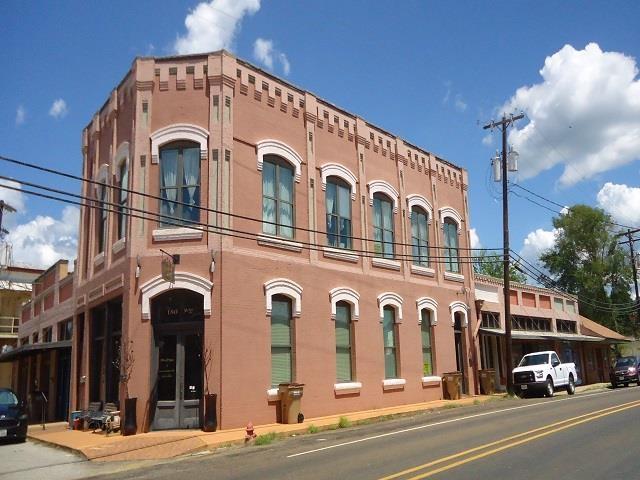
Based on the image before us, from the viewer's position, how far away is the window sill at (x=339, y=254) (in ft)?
66.3

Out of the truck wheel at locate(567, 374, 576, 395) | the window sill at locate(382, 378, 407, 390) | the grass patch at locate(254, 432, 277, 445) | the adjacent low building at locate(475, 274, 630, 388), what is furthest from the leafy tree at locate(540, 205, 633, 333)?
the grass patch at locate(254, 432, 277, 445)

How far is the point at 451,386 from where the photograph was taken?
24.3 m

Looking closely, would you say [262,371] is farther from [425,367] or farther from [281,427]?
[425,367]

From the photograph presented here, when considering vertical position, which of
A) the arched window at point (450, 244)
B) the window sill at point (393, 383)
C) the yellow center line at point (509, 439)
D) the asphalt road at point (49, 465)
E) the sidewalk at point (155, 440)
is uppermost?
the arched window at point (450, 244)

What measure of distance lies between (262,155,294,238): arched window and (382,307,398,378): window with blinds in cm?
562

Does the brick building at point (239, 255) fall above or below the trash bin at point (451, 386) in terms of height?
above

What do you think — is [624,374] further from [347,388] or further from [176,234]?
[176,234]

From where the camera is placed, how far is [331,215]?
69.1 ft

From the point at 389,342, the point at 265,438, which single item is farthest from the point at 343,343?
the point at 265,438

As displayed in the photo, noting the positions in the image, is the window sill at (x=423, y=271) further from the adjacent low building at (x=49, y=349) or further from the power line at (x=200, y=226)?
the adjacent low building at (x=49, y=349)

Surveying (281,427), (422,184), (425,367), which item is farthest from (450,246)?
(281,427)

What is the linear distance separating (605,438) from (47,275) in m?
25.4

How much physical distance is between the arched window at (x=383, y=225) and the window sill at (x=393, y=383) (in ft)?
14.8

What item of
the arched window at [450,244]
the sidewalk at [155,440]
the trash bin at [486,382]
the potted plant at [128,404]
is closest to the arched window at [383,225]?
the arched window at [450,244]
